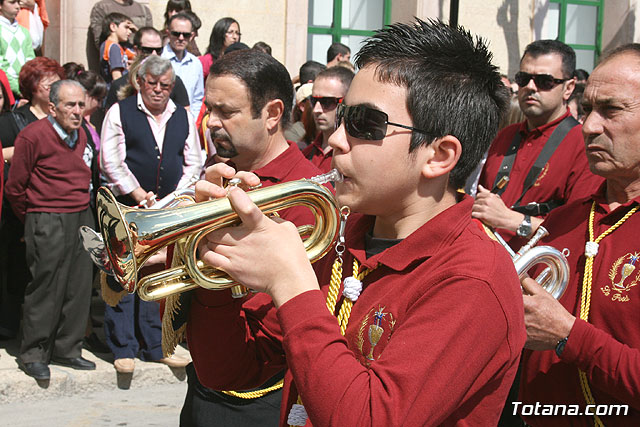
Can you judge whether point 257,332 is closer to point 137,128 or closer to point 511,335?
point 511,335

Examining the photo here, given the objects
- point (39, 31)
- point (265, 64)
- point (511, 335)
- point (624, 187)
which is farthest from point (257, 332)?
point (39, 31)

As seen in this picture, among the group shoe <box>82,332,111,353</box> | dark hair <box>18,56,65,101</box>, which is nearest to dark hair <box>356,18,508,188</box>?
dark hair <box>18,56,65,101</box>

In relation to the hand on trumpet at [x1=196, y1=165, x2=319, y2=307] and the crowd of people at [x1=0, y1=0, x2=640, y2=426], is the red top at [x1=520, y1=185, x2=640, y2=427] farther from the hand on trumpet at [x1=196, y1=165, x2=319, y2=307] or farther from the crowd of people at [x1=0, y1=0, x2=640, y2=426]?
the hand on trumpet at [x1=196, y1=165, x2=319, y2=307]

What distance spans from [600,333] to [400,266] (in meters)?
0.94

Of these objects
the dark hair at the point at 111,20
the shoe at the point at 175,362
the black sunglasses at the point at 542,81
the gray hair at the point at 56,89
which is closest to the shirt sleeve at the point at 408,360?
the black sunglasses at the point at 542,81

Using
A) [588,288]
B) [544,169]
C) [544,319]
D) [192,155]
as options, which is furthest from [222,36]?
[544,319]

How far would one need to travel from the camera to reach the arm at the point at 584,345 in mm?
2414

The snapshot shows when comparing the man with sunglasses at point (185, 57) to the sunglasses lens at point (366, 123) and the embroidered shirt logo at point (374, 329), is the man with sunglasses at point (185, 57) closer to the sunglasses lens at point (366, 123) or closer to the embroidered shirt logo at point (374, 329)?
the sunglasses lens at point (366, 123)

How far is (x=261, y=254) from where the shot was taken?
1843mm

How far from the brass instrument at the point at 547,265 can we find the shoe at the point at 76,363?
4445mm

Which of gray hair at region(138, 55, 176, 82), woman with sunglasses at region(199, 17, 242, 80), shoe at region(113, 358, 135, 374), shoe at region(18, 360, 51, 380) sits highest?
woman with sunglasses at region(199, 17, 242, 80)

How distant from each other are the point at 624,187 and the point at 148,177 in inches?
172

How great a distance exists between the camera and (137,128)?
638 cm

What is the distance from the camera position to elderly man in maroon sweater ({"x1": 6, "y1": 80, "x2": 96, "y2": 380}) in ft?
19.4
